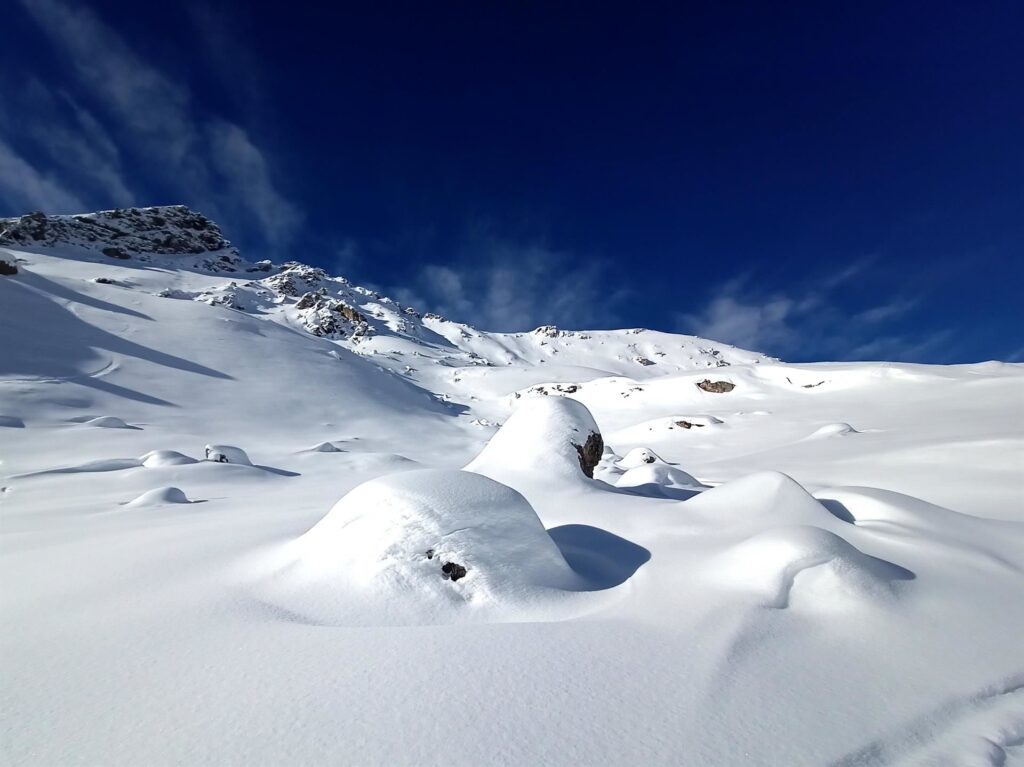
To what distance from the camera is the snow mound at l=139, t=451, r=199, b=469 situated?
1057 cm

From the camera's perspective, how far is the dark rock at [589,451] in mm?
8016

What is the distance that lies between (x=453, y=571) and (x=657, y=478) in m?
7.33

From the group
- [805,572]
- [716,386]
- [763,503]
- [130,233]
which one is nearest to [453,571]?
[805,572]

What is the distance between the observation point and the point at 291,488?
31.8 ft

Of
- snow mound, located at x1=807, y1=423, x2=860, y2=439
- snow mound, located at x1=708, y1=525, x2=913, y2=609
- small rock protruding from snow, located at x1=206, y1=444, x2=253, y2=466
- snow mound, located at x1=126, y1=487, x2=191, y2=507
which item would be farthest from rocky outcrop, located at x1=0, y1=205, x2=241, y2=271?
snow mound, located at x1=807, y1=423, x2=860, y2=439

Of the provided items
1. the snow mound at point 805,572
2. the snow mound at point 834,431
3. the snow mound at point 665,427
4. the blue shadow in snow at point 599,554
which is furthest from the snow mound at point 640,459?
the snow mound at point 805,572

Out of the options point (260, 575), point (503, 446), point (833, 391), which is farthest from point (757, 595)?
point (833, 391)

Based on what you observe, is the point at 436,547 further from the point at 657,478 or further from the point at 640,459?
the point at 640,459

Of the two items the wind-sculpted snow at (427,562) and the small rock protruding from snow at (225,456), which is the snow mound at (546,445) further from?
the small rock protruding from snow at (225,456)

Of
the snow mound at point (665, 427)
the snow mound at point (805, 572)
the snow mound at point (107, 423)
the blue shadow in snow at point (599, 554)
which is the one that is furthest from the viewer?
the snow mound at point (665, 427)

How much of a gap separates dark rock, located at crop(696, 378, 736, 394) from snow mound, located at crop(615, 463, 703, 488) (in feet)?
71.8

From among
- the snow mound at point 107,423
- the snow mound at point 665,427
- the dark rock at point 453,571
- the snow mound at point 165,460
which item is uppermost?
the snow mound at point 665,427

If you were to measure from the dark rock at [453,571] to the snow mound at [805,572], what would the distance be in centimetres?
196

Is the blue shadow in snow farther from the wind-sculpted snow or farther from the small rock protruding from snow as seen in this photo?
the small rock protruding from snow
